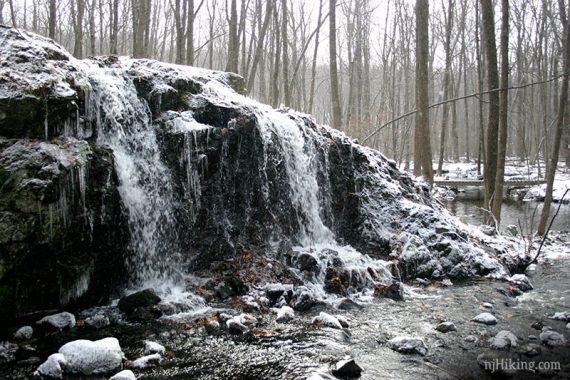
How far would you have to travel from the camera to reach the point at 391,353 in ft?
15.6

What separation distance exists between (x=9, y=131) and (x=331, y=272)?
17.0 ft

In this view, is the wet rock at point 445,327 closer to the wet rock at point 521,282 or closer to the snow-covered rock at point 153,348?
the wet rock at point 521,282

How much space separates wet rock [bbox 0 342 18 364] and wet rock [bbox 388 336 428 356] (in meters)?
3.97

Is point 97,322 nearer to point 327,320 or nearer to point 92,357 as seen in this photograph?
point 92,357

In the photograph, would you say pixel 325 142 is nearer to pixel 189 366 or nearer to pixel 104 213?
pixel 104 213

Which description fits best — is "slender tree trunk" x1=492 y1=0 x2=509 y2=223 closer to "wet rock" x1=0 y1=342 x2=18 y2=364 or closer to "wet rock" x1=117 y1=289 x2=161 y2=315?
"wet rock" x1=117 y1=289 x2=161 y2=315

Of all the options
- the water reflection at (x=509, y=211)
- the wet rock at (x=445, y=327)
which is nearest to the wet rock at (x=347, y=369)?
the wet rock at (x=445, y=327)

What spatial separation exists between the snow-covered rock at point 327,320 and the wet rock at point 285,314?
13.5 inches

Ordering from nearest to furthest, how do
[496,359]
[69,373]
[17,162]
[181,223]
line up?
[69,373] → [496,359] → [17,162] → [181,223]

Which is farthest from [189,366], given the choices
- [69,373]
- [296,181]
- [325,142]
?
[325,142]

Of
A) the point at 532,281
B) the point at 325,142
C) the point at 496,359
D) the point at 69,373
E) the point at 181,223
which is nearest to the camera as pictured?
the point at 69,373

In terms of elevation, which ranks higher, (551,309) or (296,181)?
(296,181)

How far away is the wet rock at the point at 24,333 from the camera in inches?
189

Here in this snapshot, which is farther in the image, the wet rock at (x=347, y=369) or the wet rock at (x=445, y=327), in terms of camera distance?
the wet rock at (x=445, y=327)
